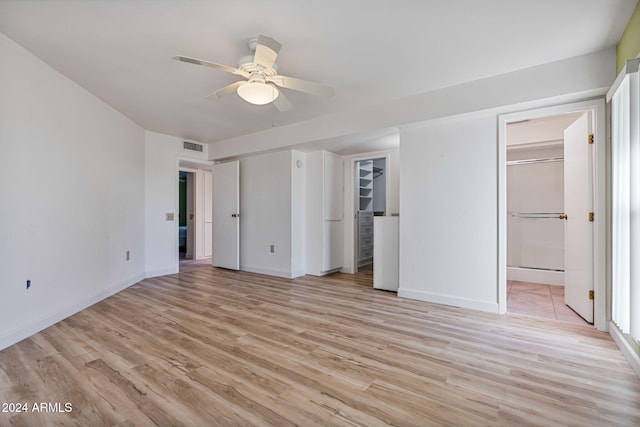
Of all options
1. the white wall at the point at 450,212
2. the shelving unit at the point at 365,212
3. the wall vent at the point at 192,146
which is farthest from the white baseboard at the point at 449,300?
the wall vent at the point at 192,146

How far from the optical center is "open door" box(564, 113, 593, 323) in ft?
8.64

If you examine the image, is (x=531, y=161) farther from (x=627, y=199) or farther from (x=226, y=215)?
(x=226, y=215)

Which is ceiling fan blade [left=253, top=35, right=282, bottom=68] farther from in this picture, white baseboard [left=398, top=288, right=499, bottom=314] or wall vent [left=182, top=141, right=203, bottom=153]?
wall vent [left=182, top=141, right=203, bottom=153]

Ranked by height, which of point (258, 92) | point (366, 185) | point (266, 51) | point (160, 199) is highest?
point (266, 51)

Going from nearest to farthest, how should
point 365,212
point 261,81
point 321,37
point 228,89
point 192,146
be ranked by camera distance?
point 321,37 → point 261,81 → point 228,89 → point 192,146 → point 365,212

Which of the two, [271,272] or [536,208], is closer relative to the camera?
[536,208]

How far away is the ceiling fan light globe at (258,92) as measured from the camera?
2256 mm

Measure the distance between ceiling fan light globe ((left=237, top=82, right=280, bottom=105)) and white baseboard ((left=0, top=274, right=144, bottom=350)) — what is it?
255cm

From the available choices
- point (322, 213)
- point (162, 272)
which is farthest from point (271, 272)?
point (162, 272)

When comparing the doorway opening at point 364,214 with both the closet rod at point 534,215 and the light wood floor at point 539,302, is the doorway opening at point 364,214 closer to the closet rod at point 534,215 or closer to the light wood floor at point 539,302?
the closet rod at point 534,215

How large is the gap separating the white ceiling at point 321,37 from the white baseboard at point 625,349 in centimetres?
224

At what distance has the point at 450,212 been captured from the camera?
10.4 feet

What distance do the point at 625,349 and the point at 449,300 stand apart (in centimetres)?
136

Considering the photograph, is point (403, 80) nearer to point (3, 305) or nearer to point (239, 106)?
point (239, 106)
